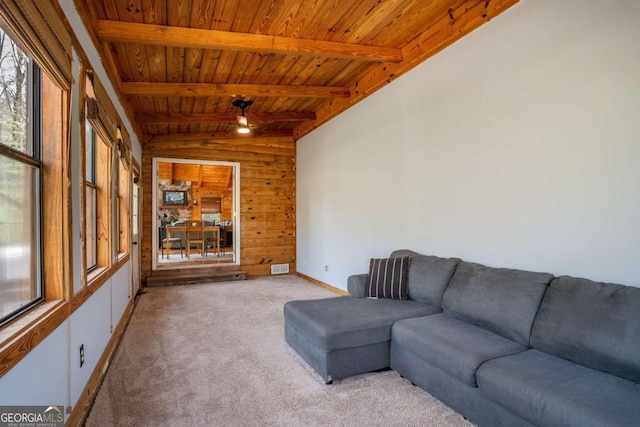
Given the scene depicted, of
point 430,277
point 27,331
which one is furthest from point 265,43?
point 27,331

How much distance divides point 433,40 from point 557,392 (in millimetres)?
3046

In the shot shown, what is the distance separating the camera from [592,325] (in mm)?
1774

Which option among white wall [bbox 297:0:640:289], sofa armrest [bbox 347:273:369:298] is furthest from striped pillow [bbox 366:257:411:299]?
white wall [bbox 297:0:640:289]

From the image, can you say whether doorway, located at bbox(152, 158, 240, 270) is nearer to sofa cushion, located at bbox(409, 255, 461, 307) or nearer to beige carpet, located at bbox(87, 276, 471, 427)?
beige carpet, located at bbox(87, 276, 471, 427)

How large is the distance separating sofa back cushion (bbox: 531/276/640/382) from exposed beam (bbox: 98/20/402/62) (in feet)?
8.90

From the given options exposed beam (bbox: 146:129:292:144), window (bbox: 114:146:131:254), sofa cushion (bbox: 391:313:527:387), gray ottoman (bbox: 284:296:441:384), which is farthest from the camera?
exposed beam (bbox: 146:129:292:144)

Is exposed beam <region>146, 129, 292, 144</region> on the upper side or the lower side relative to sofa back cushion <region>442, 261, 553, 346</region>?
upper

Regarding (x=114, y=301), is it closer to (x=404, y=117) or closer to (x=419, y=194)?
(x=419, y=194)

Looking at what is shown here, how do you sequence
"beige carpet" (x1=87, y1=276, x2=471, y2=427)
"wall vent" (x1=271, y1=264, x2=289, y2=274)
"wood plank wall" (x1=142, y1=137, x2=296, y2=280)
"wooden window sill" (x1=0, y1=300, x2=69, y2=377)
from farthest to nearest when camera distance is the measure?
"wall vent" (x1=271, y1=264, x2=289, y2=274)
"wood plank wall" (x1=142, y1=137, x2=296, y2=280)
"beige carpet" (x1=87, y1=276, x2=471, y2=427)
"wooden window sill" (x1=0, y1=300, x2=69, y2=377)

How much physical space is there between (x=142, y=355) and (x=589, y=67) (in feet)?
12.8

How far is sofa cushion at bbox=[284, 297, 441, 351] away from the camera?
244 cm

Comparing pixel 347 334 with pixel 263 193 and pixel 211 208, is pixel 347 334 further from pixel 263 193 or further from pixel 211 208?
pixel 211 208

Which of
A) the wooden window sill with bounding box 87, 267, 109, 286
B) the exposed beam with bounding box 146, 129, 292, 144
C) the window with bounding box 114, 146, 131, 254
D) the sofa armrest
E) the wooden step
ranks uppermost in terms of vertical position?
the exposed beam with bounding box 146, 129, 292, 144

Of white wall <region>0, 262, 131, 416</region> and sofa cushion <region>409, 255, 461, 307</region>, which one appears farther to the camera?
sofa cushion <region>409, 255, 461, 307</region>
